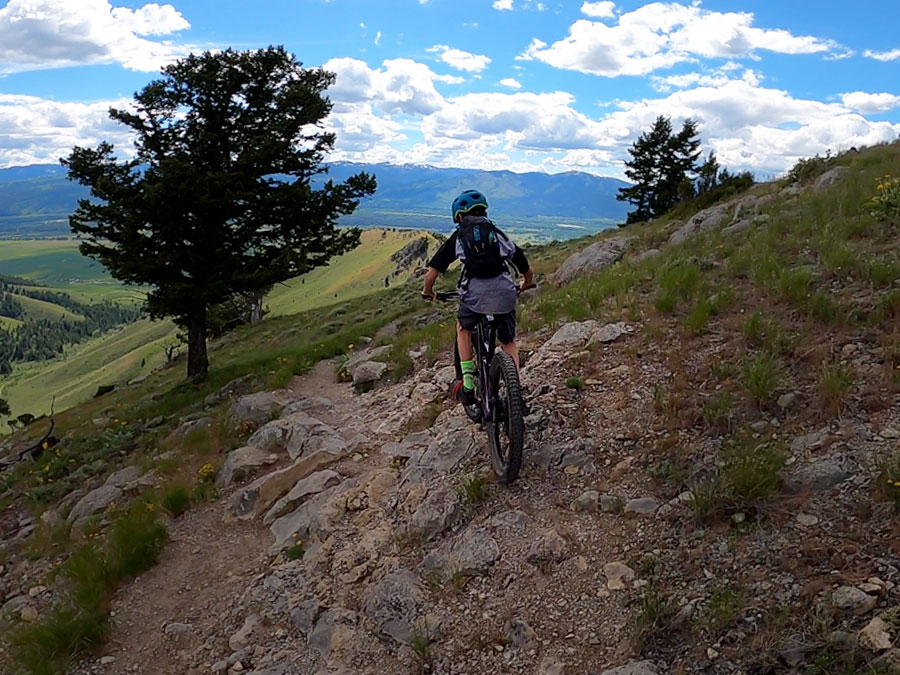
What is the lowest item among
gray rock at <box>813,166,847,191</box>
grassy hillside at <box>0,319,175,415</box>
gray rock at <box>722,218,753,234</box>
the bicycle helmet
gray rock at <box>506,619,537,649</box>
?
grassy hillside at <box>0,319,175,415</box>

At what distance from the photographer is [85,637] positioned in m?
5.68

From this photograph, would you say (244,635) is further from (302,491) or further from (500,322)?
(500,322)

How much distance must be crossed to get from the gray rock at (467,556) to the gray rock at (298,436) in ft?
10.9

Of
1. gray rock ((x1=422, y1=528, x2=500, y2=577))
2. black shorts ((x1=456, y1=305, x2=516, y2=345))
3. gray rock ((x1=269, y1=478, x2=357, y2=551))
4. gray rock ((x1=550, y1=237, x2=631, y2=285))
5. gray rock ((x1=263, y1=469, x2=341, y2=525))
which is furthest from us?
gray rock ((x1=550, y1=237, x2=631, y2=285))

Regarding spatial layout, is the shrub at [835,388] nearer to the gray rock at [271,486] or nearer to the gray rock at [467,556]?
the gray rock at [467,556]

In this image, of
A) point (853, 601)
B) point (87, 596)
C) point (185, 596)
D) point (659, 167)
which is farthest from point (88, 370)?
point (853, 601)

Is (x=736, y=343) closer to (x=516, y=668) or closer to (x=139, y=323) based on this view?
(x=516, y=668)

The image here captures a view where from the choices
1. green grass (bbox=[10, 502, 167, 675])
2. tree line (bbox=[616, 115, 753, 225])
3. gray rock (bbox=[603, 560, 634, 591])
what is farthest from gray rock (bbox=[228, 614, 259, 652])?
tree line (bbox=[616, 115, 753, 225])

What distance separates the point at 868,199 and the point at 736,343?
6511mm

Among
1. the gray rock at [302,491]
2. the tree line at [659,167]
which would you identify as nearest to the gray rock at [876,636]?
the gray rock at [302,491]

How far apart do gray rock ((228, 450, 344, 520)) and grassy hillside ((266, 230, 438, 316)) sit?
126366 millimetres

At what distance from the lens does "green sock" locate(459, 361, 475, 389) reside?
6.47 m

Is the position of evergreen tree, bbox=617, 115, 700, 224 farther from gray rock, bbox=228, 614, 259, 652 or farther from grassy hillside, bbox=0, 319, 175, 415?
grassy hillside, bbox=0, 319, 175, 415

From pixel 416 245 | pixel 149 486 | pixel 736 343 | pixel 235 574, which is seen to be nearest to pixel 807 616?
pixel 736 343
